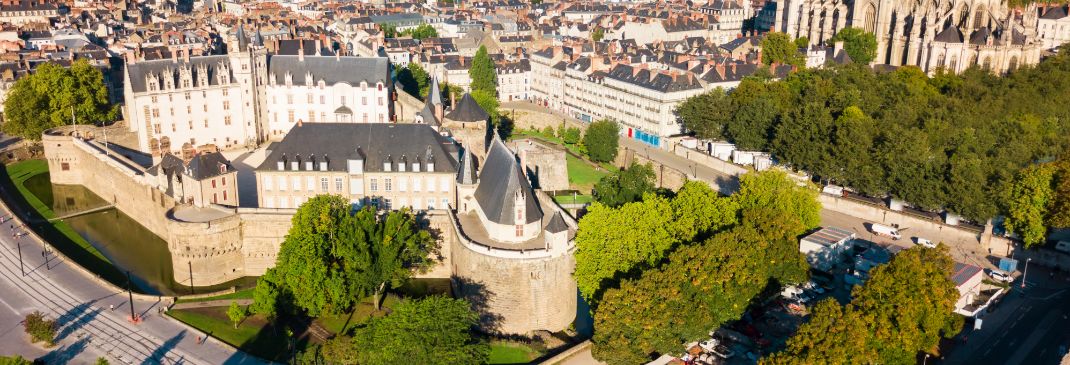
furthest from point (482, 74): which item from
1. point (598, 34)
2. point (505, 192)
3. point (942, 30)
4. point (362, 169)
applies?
point (505, 192)

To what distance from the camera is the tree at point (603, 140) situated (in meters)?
66.4

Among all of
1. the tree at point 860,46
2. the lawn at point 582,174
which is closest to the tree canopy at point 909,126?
the lawn at point 582,174

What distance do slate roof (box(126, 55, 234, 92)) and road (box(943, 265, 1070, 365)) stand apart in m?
50.5

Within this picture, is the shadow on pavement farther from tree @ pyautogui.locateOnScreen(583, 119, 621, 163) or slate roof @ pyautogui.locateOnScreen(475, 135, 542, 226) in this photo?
tree @ pyautogui.locateOnScreen(583, 119, 621, 163)

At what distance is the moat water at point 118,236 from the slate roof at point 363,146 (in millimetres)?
7782

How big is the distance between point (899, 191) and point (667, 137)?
67.8 ft

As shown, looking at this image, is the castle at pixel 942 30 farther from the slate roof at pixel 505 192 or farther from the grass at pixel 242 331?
the grass at pixel 242 331

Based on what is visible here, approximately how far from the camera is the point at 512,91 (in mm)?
87125

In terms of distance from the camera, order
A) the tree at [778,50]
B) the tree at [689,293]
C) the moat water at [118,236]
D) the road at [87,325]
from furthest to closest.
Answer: the tree at [778,50]
the moat water at [118,236]
the road at [87,325]
the tree at [689,293]

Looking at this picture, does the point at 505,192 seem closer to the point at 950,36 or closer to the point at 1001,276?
the point at 1001,276

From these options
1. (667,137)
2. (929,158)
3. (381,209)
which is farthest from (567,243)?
(667,137)

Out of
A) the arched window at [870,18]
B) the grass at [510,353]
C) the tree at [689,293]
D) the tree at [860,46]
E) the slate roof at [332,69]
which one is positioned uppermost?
the arched window at [870,18]

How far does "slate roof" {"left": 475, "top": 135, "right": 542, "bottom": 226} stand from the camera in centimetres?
3984

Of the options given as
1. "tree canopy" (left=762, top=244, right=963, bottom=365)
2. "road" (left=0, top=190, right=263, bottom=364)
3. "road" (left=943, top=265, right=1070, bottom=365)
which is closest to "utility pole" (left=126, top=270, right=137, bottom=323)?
"road" (left=0, top=190, right=263, bottom=364)
